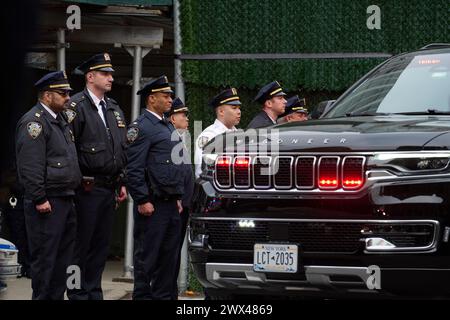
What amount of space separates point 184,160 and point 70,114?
3.60 ft

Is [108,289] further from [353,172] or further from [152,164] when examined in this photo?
[353,172]

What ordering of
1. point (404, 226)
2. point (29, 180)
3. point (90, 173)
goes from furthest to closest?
point (90, 173) < point (29, 180) < point (404, 226)

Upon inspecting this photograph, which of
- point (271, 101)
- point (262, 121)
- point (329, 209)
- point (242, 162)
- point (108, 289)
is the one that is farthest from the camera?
point (108, 289)

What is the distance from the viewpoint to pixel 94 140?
8.79 metres

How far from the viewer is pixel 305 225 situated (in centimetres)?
582

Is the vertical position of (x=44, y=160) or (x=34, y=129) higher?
(x=34, y=129)

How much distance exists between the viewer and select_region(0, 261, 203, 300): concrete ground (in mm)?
10492

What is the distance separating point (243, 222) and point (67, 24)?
6.09m

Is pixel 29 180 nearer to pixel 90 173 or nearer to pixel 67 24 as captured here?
pixel 90 173

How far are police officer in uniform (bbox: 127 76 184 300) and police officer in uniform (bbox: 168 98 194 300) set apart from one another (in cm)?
20

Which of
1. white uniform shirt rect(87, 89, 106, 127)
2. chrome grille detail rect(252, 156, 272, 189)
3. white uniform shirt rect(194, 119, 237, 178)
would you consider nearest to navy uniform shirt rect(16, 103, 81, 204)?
white uniform shirt rect(87, 89, 106, 127)

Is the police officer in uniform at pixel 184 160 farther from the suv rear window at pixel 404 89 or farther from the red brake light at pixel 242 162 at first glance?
the red brake light at pixel 242 162

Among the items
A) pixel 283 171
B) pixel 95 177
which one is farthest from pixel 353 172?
pixel 95 177
